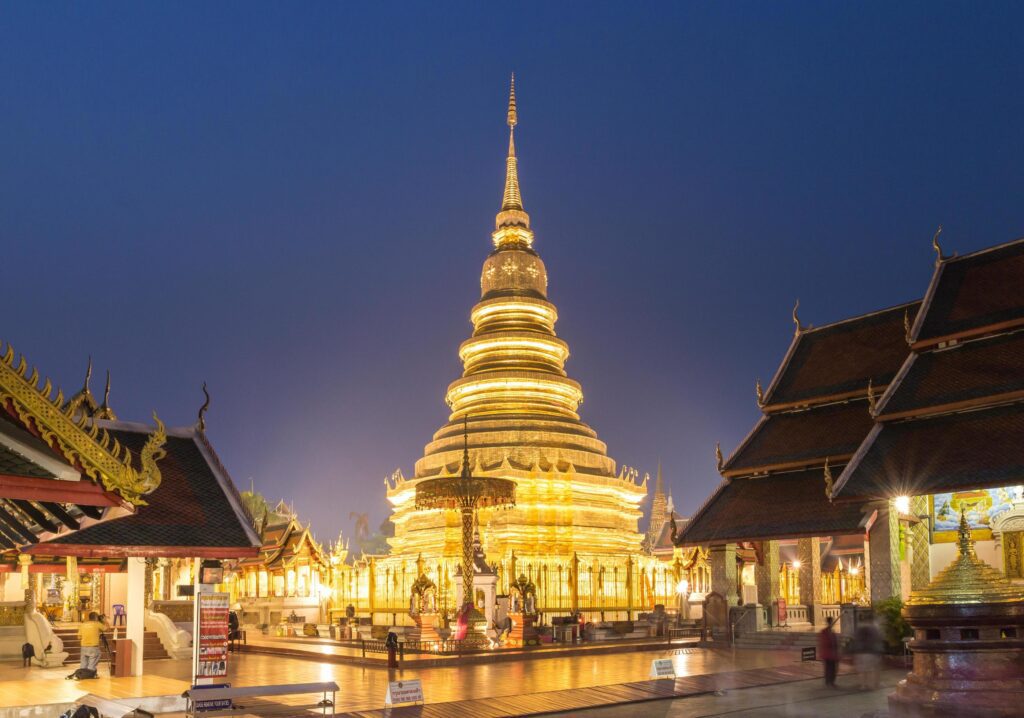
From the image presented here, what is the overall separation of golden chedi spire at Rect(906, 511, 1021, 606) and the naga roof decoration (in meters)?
7.80

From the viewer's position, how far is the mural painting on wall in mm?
23438

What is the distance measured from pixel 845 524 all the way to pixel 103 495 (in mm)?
18275

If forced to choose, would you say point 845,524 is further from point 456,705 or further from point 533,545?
point 533,545

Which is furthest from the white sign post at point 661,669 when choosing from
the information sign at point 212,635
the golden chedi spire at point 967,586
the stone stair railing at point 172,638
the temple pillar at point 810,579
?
the temple pillar at point 810,579

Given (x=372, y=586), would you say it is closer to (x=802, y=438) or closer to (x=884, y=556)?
(x=802, y=438)

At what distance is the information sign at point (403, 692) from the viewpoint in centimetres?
1423

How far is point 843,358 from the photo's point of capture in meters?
28.2

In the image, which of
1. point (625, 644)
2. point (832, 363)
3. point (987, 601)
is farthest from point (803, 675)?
point (832, 363)

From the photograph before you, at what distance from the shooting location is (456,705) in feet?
47.5

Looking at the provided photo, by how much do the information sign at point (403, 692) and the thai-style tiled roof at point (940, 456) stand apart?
413 inches

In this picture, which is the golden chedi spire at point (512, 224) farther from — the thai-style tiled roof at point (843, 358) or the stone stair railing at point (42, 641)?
the stone stair railing at point (42, 641)

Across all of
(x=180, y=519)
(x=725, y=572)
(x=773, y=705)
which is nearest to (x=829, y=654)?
(x=773, y=705)

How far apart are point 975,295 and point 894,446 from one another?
15.3 feet

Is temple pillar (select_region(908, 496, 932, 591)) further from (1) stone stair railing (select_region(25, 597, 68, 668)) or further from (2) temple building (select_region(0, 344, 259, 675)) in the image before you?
(1) stone stair railing (select_region(25, 597, 68, 668))
